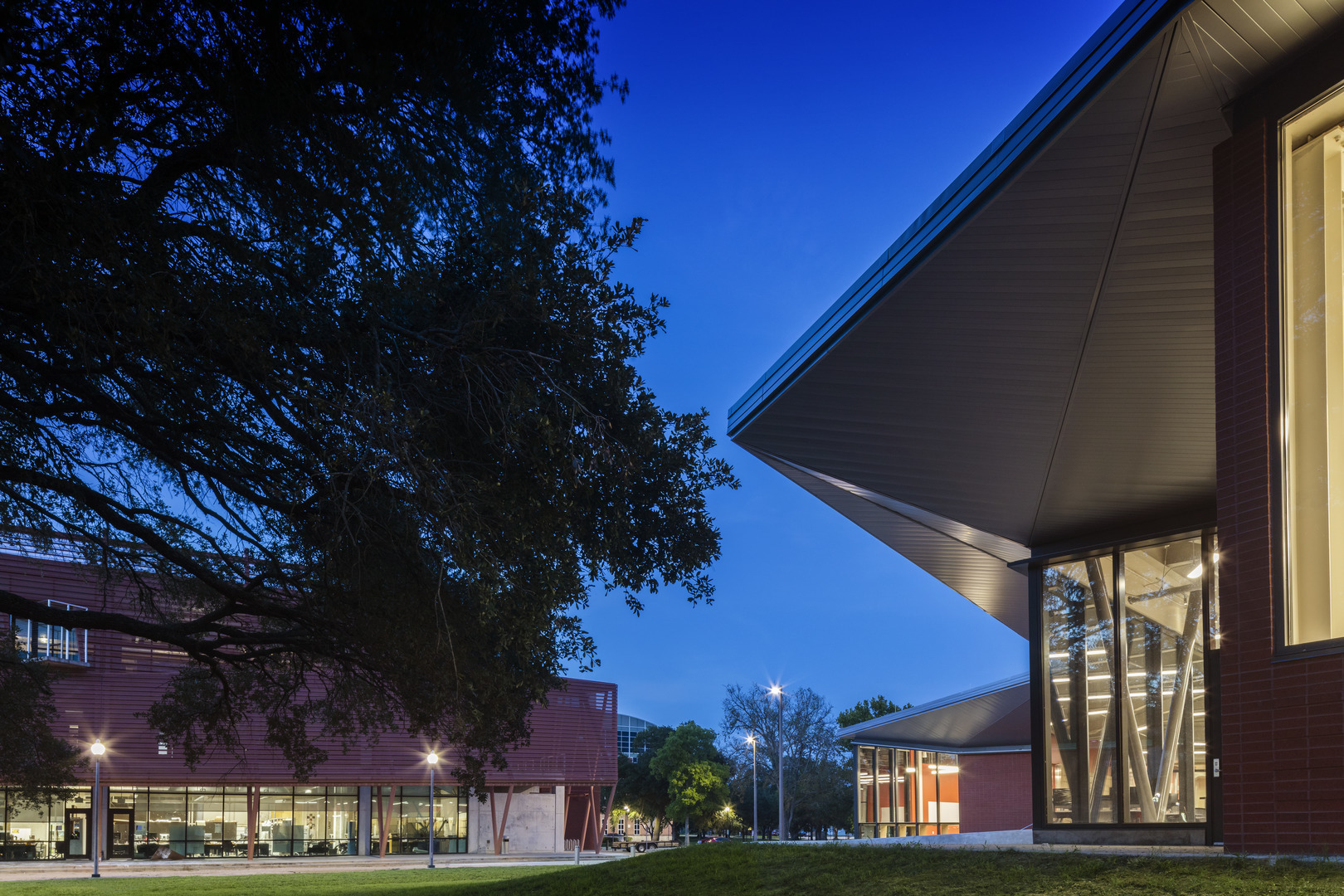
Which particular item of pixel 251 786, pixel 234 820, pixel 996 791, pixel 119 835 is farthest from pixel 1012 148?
pixel 234 820

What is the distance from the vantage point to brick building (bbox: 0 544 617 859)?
3972 cm

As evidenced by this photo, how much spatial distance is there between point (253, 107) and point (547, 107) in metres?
2.34

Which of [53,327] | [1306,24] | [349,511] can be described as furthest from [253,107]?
[1306,24]

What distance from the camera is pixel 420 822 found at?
51.3m

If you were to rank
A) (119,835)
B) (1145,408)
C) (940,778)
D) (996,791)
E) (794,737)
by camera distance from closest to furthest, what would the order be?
1. (1145,408)
2. (996,791)
3. (119,835)
4. (940,778)
5. (794,737)

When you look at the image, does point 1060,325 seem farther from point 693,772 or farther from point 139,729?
point 693,772

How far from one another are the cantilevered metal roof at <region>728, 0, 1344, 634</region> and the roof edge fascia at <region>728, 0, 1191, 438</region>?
21 millimetres

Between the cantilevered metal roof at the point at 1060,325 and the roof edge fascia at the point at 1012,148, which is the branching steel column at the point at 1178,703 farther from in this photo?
the roof edge fascia at the point at 1012,148

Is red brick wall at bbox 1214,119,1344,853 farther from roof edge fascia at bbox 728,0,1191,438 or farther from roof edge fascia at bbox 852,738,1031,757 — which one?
roof edge fascia at bbox 852,738,1031,757

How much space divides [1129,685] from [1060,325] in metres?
6.44

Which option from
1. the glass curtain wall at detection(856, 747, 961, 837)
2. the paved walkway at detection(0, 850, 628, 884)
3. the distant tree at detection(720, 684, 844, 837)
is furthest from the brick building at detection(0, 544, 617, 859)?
the glass curtain wall at detection(856, 747, 961, 837)

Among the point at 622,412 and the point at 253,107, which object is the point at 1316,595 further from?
the point at 253,107

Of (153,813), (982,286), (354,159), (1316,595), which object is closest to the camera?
(1316,595)

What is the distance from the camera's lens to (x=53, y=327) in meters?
7.74
